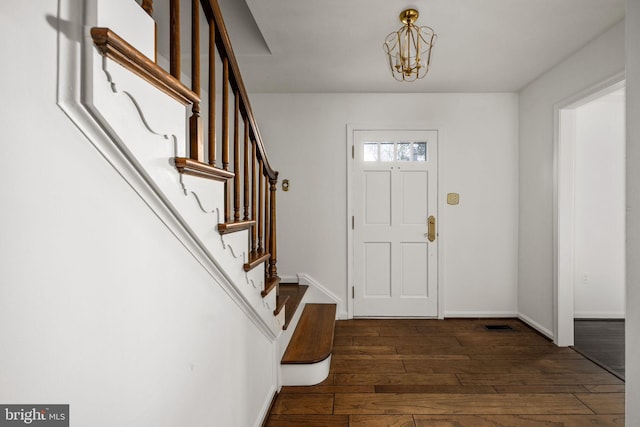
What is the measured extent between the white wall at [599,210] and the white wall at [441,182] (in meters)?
0.80

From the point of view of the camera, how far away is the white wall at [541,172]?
2.82 m

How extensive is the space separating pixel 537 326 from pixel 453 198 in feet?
4.93

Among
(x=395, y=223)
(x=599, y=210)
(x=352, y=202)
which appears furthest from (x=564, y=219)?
(x=352, y=202)

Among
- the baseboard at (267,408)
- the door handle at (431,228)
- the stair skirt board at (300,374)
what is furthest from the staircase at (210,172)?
the door handle at (431,228)

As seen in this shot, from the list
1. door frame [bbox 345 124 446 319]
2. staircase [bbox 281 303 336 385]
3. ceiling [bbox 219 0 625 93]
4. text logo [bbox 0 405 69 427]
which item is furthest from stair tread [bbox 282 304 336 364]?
ceiling [bbox 219 0 625 93]

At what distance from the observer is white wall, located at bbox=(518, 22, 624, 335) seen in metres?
2.82

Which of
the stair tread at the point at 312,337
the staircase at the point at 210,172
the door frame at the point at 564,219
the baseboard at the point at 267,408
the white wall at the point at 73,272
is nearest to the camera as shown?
the white wall at the point at 73,272

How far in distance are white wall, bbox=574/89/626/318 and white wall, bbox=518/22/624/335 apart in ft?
2.47

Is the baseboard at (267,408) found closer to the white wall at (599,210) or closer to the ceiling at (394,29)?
the ceiling at (394,29)

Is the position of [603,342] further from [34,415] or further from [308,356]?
[34,415]

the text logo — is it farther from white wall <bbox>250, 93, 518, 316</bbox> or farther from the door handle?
the door handle

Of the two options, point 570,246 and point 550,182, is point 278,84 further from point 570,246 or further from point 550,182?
point 570,246

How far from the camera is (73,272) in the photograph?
2.10 feet

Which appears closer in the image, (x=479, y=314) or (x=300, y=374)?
(x=300, y=374)
